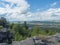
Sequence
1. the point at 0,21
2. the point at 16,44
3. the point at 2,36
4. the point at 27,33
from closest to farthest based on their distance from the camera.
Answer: the point at 16,44
the point at 2,36
the point at 27,33
the point at 0,21

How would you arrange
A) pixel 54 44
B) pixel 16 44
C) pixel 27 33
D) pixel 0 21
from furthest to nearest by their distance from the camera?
1. pixel 0 21
2. pixel 27 33
3. pixel 16 44
4. pixel 54 44

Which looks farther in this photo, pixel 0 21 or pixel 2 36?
pixel 0 21

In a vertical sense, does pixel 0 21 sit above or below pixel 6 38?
above

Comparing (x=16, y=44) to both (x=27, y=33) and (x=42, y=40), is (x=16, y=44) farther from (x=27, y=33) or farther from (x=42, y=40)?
(x=27, y=33)

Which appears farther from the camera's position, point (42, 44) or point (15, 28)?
point (15, 28)

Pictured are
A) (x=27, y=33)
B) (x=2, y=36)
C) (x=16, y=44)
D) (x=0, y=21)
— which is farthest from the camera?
(x=0, y=21)

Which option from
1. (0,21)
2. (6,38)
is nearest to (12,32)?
(6,38)

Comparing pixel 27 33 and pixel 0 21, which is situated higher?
pixel 0 21

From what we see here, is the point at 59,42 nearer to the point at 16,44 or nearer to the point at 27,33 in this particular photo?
the point at 16,44

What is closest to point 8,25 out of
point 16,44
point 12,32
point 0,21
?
point 0,21
